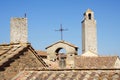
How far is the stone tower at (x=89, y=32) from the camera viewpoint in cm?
5231

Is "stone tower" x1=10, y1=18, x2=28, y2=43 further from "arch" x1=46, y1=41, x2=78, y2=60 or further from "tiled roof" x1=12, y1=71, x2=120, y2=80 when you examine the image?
"arch" x1=46, y1=41, x2=78, y2=60

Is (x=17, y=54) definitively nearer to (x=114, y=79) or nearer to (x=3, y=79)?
(x=3, y=79)

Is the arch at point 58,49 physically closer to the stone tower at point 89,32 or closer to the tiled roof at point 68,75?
the tiled roof at point 68,75

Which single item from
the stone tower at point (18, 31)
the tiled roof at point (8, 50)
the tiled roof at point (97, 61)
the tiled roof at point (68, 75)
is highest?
the stone tower at point (18, 31)

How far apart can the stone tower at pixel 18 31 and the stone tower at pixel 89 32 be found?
Answer: 39.9 meters

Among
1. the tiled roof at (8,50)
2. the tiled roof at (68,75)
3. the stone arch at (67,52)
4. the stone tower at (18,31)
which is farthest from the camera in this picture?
the stone arch at (67,52)

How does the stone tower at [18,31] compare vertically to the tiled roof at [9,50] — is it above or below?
above

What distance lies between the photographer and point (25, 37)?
12.5 metres

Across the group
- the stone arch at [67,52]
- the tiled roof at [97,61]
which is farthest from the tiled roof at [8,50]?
the tiled roof at [97,61]

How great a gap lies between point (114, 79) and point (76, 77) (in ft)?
3.83

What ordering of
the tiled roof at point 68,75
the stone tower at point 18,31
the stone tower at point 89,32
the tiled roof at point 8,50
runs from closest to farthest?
the tiled roof at point 68,75 < the tiled roof at point 8,50 < the stone tower at point 18,31 < the stone tower at point 89,32

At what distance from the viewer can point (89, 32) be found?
53156 mm

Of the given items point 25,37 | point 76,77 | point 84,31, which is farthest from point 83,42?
point 76,77

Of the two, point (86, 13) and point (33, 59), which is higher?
point (86, 13)
